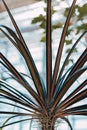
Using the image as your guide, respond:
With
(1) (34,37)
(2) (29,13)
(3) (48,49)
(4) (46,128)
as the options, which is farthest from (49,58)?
(2) (29,13)

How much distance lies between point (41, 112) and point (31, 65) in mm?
192

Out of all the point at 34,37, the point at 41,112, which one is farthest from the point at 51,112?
the point at 34,37

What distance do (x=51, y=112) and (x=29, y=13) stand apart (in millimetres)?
2009

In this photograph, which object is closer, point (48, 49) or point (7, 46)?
point (48, 49)

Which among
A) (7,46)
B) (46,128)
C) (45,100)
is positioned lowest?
(46,128)

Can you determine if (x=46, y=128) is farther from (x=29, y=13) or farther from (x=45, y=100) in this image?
(x=29, y=13)

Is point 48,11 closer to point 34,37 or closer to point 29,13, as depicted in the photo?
point 34,37

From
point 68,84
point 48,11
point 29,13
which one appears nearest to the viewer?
point 68,84

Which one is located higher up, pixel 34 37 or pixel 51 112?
pixel 34 37

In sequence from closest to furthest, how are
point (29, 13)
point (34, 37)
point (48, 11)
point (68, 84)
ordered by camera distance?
point (68, 84), point (48, 11), point (34, 37), point (29, 13)

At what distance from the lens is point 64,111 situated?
3.17 ft

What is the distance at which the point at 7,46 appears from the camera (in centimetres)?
266

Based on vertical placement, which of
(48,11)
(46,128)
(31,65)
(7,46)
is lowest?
(46,128)

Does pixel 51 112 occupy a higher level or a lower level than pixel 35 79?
lower
